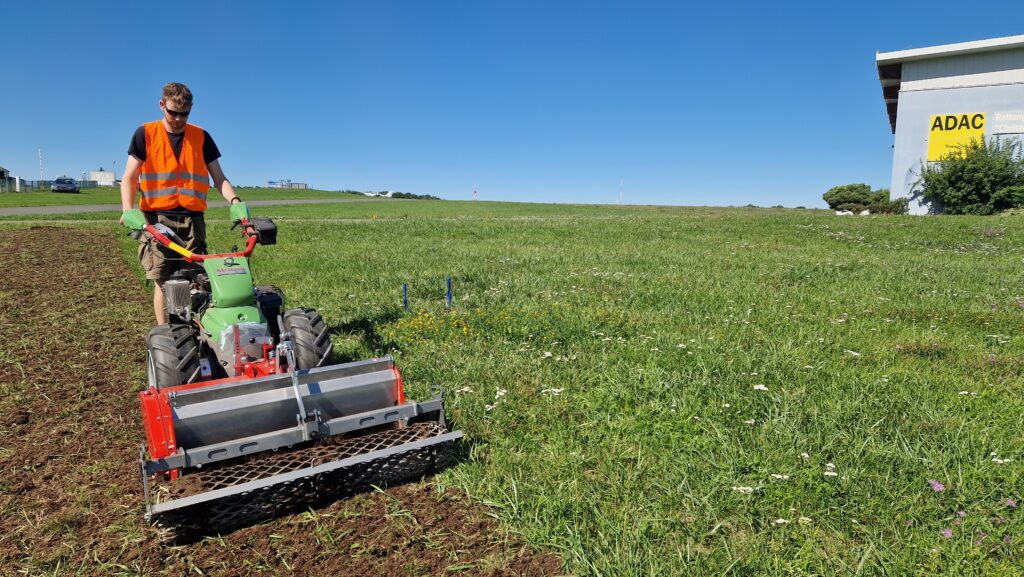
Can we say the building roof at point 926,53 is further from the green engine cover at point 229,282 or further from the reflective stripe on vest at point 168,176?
the green engine cover at point 229,282

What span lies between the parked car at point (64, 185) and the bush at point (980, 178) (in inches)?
2838

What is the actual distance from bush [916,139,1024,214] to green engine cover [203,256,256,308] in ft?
111

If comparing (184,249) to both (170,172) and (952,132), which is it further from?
(952,132)

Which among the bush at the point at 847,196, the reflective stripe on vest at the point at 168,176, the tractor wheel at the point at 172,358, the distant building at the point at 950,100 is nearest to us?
the tractor wheel at the point at 172,358

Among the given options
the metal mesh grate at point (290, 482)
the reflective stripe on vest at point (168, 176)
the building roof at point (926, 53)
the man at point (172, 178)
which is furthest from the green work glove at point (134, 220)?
the building roof at point (926, 53)

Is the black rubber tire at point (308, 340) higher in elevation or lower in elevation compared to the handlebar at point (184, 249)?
lower

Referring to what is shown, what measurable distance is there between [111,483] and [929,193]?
120 ft

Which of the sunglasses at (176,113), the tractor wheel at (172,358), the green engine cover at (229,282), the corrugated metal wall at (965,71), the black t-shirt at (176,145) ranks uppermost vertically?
the corrugated metal wall at (965,71)

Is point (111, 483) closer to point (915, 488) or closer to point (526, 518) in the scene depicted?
point (526, 518)

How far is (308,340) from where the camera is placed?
14.0 ft

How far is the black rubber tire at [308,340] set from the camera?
424 centimetres

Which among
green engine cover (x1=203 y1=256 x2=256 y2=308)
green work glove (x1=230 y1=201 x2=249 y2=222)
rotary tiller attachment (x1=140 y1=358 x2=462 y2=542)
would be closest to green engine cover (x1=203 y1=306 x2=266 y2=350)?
green engine cover (x1=203 y1=256 x2=256 y2=308)

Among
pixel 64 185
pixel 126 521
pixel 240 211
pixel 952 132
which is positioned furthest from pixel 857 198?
pixel 64 185

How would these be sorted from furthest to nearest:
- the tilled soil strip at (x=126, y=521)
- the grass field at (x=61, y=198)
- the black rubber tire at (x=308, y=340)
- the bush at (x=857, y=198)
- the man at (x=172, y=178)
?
the grass field at (x=61, y=198) < the bush at (x=857, y=198) < the man at (x=172, y=178) < the black rubber tire at (x=308, y=340) < the tilled soil strip at (x=126, y=521)
